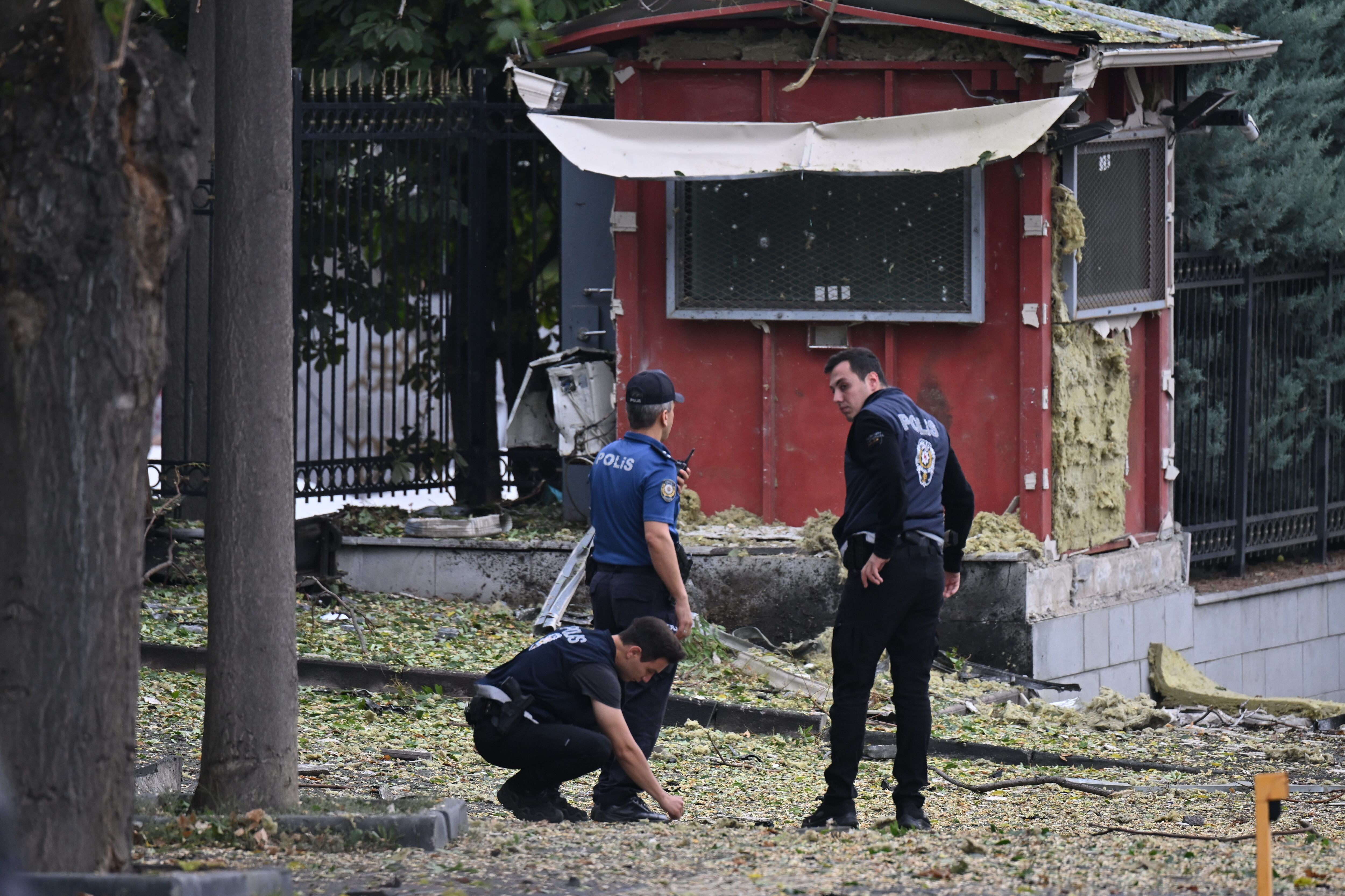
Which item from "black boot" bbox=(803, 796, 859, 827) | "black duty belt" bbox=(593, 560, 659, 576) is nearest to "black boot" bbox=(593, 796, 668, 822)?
"black boot" bbox=(803, 796, 859, 827)

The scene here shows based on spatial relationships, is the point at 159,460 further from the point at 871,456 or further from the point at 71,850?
the point at 71,850

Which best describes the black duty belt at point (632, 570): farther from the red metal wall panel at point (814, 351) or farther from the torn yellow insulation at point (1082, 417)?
the torn yellow insulation at point (1082, 417)

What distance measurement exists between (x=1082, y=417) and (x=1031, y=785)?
3.39 metres

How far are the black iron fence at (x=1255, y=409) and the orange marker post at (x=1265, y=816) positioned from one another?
788 centimetres

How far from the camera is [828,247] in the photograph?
1024 cm

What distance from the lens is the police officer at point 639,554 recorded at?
6.51 meters

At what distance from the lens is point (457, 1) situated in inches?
474

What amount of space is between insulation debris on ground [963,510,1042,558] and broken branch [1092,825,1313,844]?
3.56 meters

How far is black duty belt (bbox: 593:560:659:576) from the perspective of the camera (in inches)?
261

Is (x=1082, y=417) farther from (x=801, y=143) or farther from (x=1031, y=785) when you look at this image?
(x=1031, y=785)

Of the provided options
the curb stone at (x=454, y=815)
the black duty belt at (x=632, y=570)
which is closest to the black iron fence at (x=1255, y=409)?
the black duty belt at (x=632, y=570)

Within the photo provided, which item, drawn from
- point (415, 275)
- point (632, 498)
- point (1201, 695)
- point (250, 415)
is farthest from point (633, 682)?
point (415, 275)

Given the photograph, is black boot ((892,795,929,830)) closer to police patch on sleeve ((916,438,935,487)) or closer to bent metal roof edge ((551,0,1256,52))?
police patch on sleeve ((916,438,935,487))

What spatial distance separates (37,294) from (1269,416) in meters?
10.6
